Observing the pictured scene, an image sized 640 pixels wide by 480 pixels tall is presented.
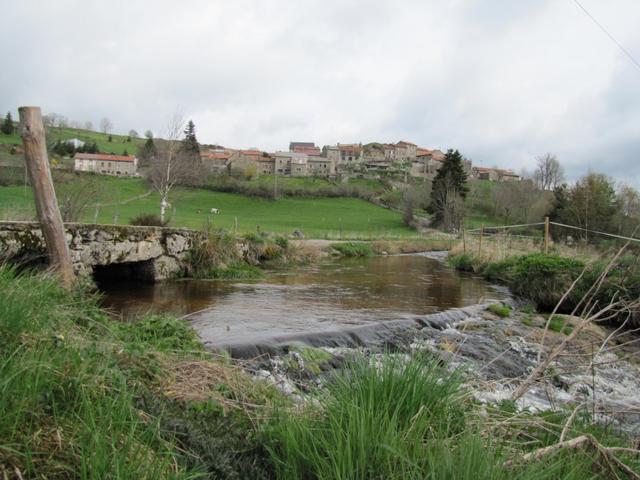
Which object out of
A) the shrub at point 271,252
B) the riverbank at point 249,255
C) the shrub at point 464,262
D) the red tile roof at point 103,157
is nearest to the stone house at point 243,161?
the red tile roof at point 103,157

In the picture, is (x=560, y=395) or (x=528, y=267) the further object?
(x=528, y=267)

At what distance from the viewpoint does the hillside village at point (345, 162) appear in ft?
349

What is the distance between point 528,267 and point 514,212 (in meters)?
50.7

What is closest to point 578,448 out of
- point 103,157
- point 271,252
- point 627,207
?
point 271,252

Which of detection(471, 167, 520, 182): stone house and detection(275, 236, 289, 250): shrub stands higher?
detection(471, 167, 520, 182): stone house

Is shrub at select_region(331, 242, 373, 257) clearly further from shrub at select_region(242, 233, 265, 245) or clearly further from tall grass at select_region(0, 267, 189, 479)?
tall grass at select_region(0, 267, 189, 479)

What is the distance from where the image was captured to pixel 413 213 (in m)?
60.4

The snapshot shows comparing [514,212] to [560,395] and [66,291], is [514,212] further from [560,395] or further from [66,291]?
[66,291]

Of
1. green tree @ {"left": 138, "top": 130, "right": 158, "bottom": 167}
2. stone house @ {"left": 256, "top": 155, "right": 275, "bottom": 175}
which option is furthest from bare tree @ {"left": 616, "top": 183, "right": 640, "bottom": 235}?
stone house @ {"left": 256, "top": 155, "right": 275, "bottom": 175}

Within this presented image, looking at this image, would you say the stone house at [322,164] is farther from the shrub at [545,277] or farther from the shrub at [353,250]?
the shrub at [545,277]

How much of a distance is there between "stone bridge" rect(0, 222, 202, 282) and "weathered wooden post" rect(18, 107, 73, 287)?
6.62 feet

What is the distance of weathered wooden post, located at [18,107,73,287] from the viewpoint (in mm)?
6906

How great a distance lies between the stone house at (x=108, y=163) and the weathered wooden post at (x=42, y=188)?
74.6 metres

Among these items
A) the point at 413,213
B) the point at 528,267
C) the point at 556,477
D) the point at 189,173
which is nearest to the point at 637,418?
the point at 556,477
